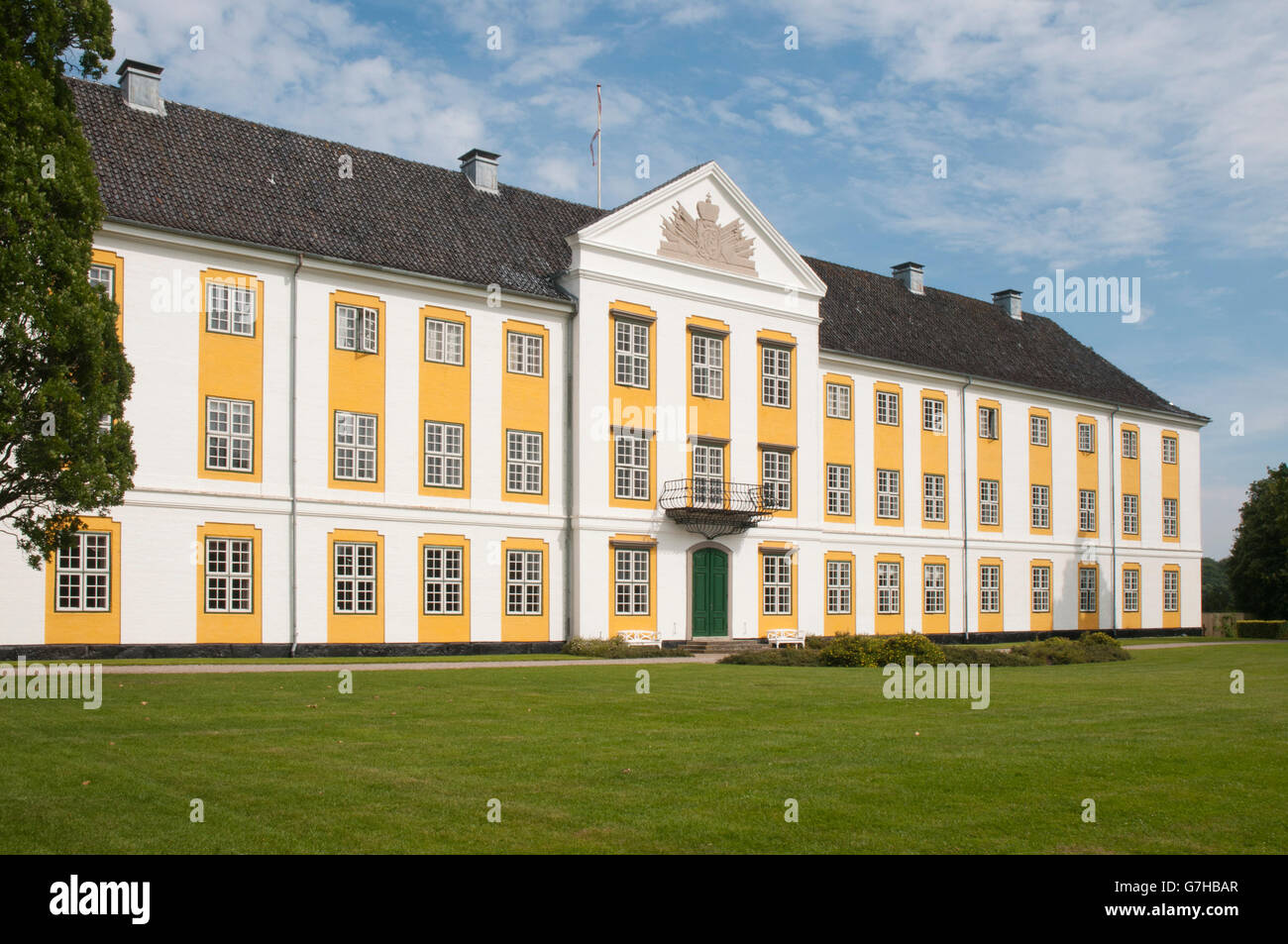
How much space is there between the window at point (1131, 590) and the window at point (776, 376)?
23.1 metres

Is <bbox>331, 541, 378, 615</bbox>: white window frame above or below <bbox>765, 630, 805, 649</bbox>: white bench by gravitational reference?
above

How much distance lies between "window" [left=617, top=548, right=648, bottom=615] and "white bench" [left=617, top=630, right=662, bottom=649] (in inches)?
26.0

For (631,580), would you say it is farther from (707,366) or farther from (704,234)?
(704,234)

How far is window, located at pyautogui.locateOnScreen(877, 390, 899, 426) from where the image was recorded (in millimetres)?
45531

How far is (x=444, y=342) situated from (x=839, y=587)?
58.5 ft

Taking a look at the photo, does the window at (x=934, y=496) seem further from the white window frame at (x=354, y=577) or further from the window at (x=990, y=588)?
the white window frame at (x=354, y=577)

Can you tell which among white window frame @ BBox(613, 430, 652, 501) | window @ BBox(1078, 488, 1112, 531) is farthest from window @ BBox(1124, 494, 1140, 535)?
white window frame @ BBox(613, 430, 652, 501)

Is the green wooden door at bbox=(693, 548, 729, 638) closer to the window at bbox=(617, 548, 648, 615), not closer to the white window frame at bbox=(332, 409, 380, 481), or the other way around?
the window at bbox=(617, 548, 648, 615)

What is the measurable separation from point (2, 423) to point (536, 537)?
18851mm

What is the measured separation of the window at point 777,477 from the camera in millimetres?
40188

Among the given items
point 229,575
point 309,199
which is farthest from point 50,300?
point 309,199

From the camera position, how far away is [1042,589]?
168 feet

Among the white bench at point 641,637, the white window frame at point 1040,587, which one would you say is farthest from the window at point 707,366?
the white window frame at point 1040,587
